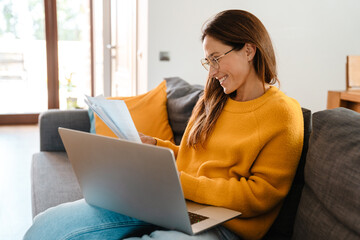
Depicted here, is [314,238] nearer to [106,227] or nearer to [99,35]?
[106,227]

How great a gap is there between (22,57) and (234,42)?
445 cm

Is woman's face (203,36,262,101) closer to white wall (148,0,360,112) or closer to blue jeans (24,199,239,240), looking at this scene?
blue jeans (24,199,239,240)

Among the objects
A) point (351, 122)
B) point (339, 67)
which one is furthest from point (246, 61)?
point (339, 67)

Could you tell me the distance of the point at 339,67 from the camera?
4.03 meters

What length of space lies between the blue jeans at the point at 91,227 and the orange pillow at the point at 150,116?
0.97m

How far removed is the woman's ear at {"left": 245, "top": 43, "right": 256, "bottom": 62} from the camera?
4.03 feet

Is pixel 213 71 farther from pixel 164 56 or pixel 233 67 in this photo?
pixel 164 56

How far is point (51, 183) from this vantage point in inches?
70.1

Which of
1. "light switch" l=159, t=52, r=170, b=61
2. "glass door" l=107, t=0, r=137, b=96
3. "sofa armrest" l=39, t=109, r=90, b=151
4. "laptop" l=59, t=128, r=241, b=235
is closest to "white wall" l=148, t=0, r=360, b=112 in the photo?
"light switch" l=159, t=52, r=170, b=61

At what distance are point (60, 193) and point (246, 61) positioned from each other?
100 cm

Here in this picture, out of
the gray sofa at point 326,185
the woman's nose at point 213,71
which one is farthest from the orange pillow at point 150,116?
the woman's nose at point 213,71

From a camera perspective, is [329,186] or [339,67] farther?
[339,67]

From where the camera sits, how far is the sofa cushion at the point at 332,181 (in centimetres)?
86

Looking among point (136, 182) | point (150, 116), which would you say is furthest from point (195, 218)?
point (150, 116)
